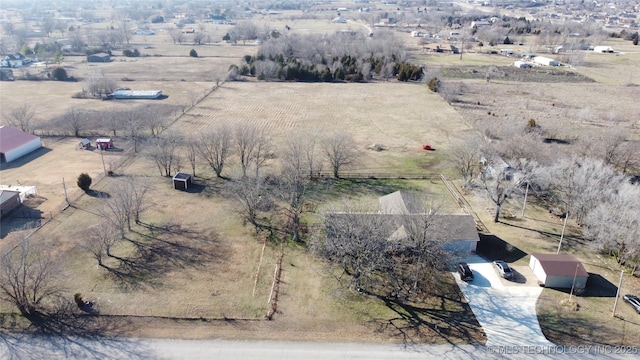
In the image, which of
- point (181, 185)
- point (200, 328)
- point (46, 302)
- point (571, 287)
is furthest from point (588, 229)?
point (46, 302)

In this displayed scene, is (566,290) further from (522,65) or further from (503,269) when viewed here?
(522,65)

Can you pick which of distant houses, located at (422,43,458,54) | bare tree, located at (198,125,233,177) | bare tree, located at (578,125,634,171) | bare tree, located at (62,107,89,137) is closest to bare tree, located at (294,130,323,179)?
bare tree, located at (198,125,233,177)

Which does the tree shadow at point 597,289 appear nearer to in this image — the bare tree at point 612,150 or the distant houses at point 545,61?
the bare tree at point 612,150

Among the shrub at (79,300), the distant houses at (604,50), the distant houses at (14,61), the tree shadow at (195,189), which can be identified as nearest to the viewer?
the shrub at (79,300)

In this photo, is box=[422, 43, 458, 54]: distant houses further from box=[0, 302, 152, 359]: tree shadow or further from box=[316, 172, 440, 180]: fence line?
box=[0, 302, 152, 359]: tree shadow

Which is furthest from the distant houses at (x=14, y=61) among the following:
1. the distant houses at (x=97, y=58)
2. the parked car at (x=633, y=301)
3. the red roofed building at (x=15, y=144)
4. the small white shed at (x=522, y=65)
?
the parked car at (x=633, y=301)

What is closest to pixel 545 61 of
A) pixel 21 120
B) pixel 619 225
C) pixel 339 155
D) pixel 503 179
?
pixel 339 155

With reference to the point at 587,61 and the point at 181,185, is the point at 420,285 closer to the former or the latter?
the point at 181,185
